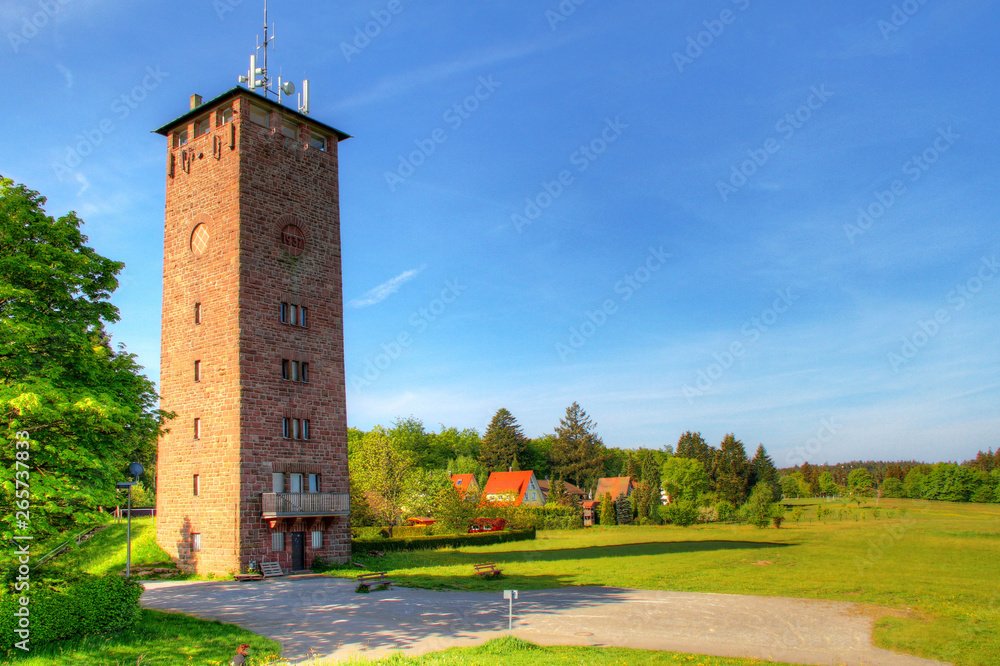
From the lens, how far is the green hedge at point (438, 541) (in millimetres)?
36438

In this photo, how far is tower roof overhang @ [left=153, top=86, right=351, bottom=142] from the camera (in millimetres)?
30500

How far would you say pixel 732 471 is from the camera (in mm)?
79938

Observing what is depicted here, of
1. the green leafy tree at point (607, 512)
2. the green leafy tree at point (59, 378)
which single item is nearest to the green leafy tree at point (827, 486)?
the green leafy tree at point (607, 512)

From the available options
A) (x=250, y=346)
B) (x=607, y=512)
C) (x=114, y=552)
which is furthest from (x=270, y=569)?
(x=607, y=512)

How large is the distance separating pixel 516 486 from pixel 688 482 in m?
22.0

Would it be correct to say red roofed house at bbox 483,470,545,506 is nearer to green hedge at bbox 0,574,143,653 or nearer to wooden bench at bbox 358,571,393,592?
wooden bench at bbox 358,571,393,592

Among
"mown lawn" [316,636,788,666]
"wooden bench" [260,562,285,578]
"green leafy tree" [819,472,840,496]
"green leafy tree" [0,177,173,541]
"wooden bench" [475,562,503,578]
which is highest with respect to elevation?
"green leafy tree" [0,177,173,541]

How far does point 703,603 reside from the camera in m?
20.1

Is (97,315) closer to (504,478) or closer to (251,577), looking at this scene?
(251,577)

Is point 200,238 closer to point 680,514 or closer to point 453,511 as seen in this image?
point 453,511

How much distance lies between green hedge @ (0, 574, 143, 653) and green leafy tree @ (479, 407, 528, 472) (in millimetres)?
78484

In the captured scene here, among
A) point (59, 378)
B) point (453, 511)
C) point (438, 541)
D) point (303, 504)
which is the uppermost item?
point (59, 378)

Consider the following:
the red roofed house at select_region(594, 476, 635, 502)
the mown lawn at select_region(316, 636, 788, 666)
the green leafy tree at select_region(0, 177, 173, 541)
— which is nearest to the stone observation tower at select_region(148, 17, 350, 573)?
the green leafy tree at select_region(0, 177, 173, 541)

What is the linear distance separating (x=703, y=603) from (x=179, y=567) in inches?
864
